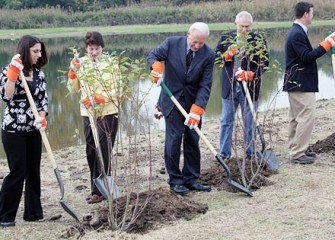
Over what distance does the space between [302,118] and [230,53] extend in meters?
1.16

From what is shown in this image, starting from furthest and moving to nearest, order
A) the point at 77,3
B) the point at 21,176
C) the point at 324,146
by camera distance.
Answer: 1. the point at 77,3
2. the point at 324,146
3. the point at 21,176

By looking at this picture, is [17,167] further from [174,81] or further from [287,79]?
[287,79]

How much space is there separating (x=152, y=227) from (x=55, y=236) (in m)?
0.79

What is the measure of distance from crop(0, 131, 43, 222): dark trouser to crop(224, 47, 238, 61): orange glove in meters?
2.24

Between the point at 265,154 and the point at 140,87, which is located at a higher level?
the point at 265,154

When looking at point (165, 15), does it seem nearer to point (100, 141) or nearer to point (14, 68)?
point (100, 141)

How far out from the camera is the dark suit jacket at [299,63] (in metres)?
6.73

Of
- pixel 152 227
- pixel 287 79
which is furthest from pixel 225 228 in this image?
pixel 287 79

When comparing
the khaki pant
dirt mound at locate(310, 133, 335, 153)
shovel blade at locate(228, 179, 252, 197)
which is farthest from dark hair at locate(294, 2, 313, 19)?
shovel blade at locate(228, 179, 252, 197)

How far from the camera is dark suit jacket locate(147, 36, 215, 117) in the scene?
5.86 metres

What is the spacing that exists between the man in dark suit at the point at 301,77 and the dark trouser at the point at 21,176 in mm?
2940

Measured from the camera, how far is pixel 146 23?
129 ft

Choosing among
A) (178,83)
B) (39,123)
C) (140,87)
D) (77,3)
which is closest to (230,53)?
(178,83)

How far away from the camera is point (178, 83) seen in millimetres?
5914
